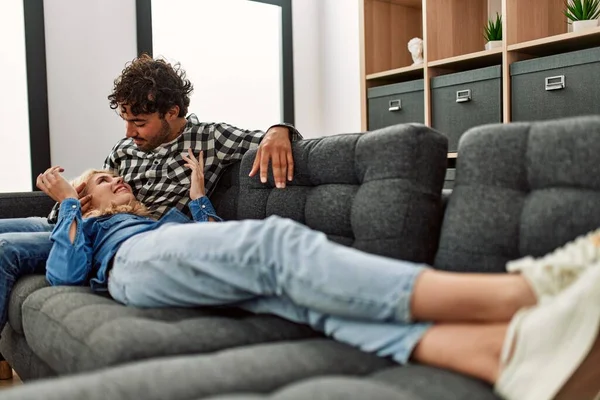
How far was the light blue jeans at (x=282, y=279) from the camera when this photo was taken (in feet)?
3.59

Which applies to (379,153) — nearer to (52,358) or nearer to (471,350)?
(471,350)

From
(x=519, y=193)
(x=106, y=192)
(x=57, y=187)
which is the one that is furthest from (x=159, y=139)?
(x=519, y=193)

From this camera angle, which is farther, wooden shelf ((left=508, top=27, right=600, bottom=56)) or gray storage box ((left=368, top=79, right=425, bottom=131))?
gray storage box ((left=368, top=79, right=425, bottom=131))

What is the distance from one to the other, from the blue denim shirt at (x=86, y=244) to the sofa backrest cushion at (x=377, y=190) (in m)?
0.49

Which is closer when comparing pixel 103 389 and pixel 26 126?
pixel 103 389

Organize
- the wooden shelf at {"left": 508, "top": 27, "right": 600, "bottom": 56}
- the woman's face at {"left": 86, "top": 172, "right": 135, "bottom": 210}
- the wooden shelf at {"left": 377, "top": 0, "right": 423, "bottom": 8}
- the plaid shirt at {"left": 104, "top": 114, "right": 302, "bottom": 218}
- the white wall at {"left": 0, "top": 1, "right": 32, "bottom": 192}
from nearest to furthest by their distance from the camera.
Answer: the woman's face at {"left": 86, "top": 172, "right": 135, "bottom": 210}
the plaid shirt at {"left": 104, "top": 114, "right": 302, "bottom": 218}
the wooden shelf at {"left": 508, "top": 27, "right": 600, "bottom": 56}
the white wall at {"left": 0, "top": 1, "right": 32, "bottom": 192}
the wooden shelf at {"left": 377, "top": 0, "right": 423, "bottom": 8}

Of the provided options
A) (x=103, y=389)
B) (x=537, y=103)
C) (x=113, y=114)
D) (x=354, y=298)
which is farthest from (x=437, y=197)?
(x=113, y=114)

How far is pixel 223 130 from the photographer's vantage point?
2285 mm

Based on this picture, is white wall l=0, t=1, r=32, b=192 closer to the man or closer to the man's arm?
the man

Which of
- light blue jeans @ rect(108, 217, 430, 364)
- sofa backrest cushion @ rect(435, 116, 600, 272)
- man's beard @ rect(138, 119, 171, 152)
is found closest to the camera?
light blue jeans @ rect(108, 217, 430, 364)

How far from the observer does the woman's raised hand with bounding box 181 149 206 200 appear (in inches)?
84.7

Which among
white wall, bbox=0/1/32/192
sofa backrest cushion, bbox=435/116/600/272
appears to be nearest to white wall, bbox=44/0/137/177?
white wall, bbox=0/1/32/192

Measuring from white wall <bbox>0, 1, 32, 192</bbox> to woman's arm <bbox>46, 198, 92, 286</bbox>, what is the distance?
169 centimetres

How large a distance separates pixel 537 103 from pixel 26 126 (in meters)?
2.59
